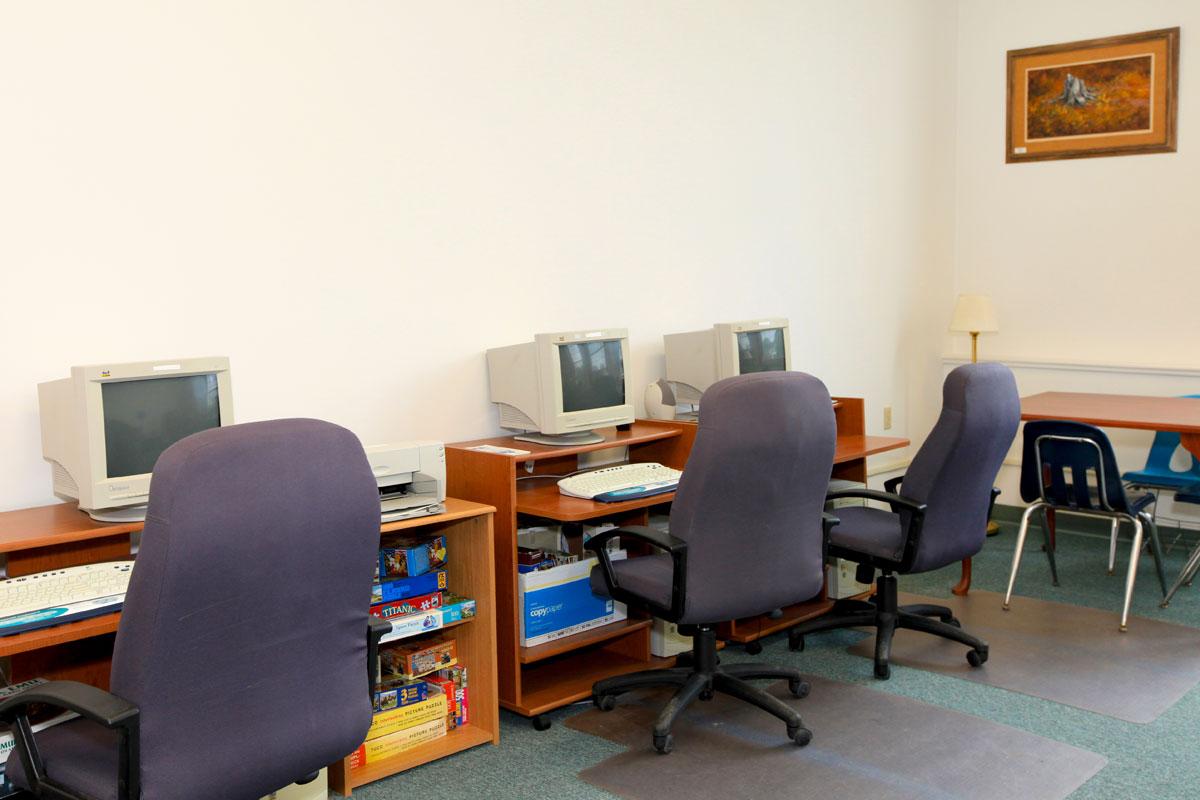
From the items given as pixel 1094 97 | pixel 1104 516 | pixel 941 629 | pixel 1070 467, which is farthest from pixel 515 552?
pixel 1094 97

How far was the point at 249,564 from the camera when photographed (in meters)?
1.99

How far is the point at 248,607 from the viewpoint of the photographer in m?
2.02

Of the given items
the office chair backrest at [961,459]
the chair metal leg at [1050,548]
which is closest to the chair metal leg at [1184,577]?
the chair metal leg at [1050,548]

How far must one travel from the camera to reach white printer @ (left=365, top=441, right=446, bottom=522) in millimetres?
3148

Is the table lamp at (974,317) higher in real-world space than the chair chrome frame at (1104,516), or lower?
higher

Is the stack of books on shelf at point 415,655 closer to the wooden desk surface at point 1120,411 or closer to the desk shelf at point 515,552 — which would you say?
the desk shelf at point 515,552

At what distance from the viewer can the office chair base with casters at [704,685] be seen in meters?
3.30

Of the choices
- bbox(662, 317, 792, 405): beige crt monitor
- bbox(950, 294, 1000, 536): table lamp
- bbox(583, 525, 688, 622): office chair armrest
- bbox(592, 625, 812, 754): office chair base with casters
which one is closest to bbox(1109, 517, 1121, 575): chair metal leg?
bbox(950, 294, 1000, 536): table lamp

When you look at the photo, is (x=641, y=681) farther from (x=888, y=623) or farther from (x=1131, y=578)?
(x=1131, y=578)

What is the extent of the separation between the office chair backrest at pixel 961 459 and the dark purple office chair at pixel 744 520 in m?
0.65

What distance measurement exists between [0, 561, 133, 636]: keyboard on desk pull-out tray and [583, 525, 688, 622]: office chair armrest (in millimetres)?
1348

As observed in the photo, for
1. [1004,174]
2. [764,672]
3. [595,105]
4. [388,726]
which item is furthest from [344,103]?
[1004,174]

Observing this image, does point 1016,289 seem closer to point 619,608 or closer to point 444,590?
point 619,608

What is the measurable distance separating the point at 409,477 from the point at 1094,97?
4556mm
